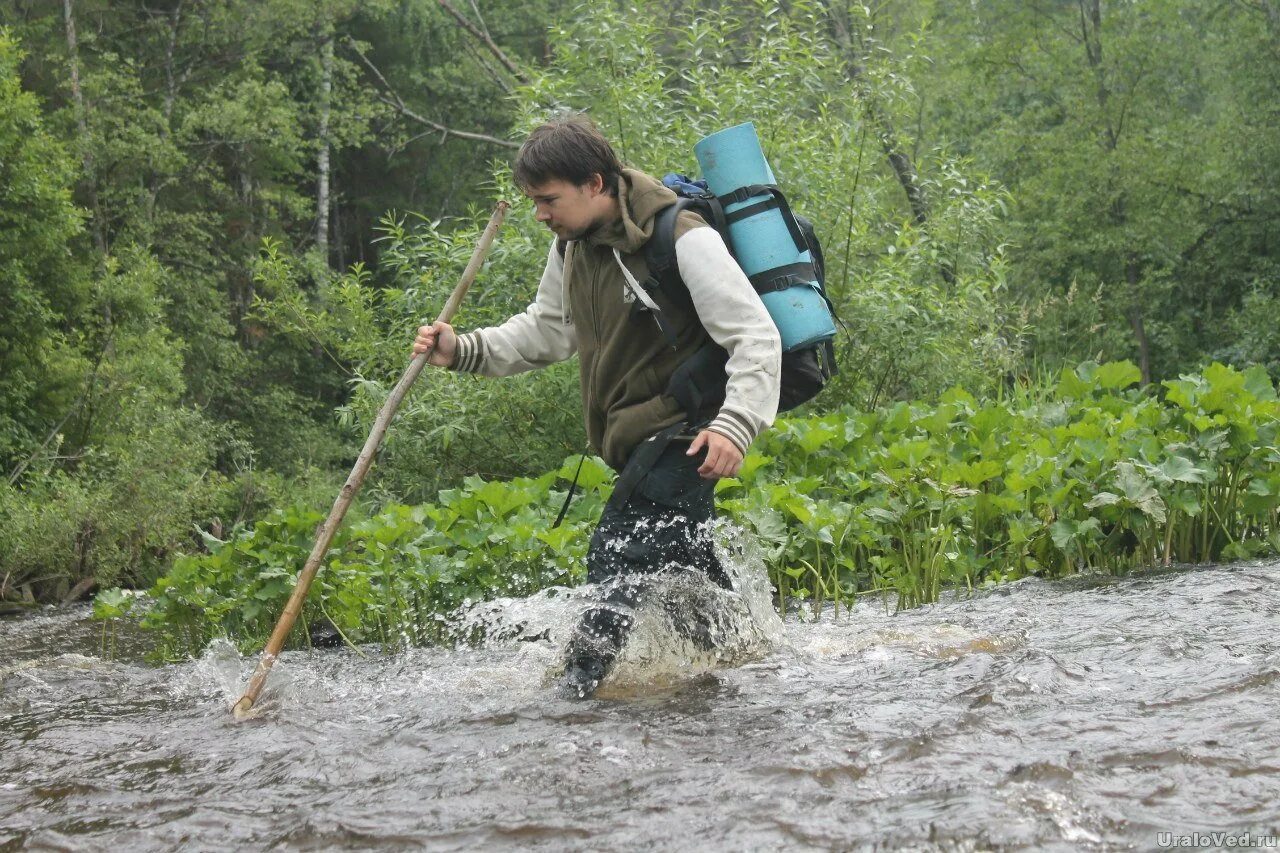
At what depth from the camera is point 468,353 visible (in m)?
4.62

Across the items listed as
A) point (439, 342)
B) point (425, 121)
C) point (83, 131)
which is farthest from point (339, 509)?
point (83, 131)

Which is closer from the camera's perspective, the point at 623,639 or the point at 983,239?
the point at 623,639

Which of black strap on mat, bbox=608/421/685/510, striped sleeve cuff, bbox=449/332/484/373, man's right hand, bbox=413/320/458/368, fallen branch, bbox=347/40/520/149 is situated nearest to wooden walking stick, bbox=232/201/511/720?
man's right hand, bbox=413/320/458/368

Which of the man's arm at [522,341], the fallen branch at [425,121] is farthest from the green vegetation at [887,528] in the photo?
the fallen branch at [425,121]

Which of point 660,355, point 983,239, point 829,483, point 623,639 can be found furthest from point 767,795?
point 983,239

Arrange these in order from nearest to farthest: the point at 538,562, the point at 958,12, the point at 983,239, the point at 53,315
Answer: the point at 538,562
the point at 983,239
the point at 53,315
the point at 958,12

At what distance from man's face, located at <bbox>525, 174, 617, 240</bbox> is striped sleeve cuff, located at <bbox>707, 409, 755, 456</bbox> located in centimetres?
73

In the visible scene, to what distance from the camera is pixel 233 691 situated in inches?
188

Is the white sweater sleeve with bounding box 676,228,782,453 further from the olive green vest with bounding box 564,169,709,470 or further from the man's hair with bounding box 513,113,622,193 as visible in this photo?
the man's hair with bounding box 513,113,622,193

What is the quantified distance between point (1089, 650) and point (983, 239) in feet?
25.6

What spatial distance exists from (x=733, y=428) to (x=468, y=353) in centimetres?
123

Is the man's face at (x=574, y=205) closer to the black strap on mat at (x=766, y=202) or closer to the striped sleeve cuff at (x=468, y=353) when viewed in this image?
the black strap on mat at (x=766, y=202)

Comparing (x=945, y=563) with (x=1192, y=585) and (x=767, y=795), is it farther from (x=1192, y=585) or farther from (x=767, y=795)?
(x=767, y=795)

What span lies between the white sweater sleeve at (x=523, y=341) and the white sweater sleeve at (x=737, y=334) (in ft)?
2.71
